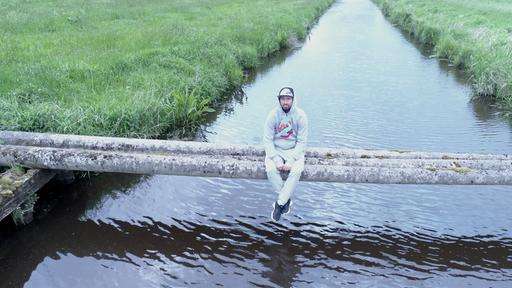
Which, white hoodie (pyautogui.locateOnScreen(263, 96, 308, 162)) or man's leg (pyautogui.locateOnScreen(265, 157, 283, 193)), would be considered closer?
man's leg (pyautogui.locateOnScreen(265, 157, 283, 193))

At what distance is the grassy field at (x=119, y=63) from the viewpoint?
42.0ft

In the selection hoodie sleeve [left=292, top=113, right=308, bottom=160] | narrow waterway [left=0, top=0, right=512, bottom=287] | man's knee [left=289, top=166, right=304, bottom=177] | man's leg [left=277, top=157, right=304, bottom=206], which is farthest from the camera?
hoodie sleeve [left=292, top=113, right=308, bottom=160]

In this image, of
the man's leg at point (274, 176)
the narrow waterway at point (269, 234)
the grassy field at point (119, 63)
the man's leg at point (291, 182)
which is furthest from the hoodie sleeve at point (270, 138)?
the grassy field at point (119, 63)

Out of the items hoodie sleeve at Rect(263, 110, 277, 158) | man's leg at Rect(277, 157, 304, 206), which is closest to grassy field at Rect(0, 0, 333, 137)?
hoodie sleeve at Rect(263, 110, 277, 158)

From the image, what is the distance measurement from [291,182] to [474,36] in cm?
2213

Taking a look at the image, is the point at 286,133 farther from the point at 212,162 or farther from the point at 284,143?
the point at 212,162

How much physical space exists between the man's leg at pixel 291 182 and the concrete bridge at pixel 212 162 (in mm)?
246

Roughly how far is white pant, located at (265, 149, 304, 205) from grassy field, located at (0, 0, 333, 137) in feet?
16.6

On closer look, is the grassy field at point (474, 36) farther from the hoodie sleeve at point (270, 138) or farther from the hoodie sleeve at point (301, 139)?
the hoodie sleeve at point (270, 138)

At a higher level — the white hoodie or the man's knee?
the white hoodie

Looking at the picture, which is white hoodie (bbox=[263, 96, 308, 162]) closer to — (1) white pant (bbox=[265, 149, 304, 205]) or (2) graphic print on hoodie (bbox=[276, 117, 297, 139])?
(2) graphic print on hoodie (bbox=[276, 117, 297, 139])

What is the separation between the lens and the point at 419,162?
31.7 ft

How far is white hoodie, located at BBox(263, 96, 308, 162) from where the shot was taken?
9.54 metres

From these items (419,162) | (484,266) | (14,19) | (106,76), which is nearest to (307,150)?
(419,162)
